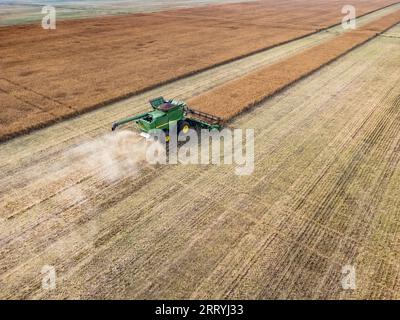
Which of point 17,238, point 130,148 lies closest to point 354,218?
point 130,148

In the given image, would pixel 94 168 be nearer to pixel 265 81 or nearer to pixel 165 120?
pixel 165 120

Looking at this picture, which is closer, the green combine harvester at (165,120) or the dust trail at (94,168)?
the dust trail at (94,168)

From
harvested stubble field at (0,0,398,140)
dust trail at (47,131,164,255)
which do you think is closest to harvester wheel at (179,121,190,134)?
dust trail at (47,131,164,255)

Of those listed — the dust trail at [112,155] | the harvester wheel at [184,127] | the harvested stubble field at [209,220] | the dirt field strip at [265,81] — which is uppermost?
the dirt field strip at [265,81]

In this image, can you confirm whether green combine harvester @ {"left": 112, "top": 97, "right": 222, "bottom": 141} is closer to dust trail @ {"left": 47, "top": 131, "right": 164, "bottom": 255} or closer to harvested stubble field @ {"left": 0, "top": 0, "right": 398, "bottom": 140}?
dust trail @ {"left": 47, "top": 131, "right": 164, "bottom": 255}

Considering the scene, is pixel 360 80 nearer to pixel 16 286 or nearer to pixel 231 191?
A: pixel 231 191

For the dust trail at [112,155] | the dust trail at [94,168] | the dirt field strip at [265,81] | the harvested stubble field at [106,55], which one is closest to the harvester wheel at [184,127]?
the dust trail at [94,168]

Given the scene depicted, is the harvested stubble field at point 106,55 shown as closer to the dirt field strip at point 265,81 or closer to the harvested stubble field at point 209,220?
the harvested stubble field at point 209,220
